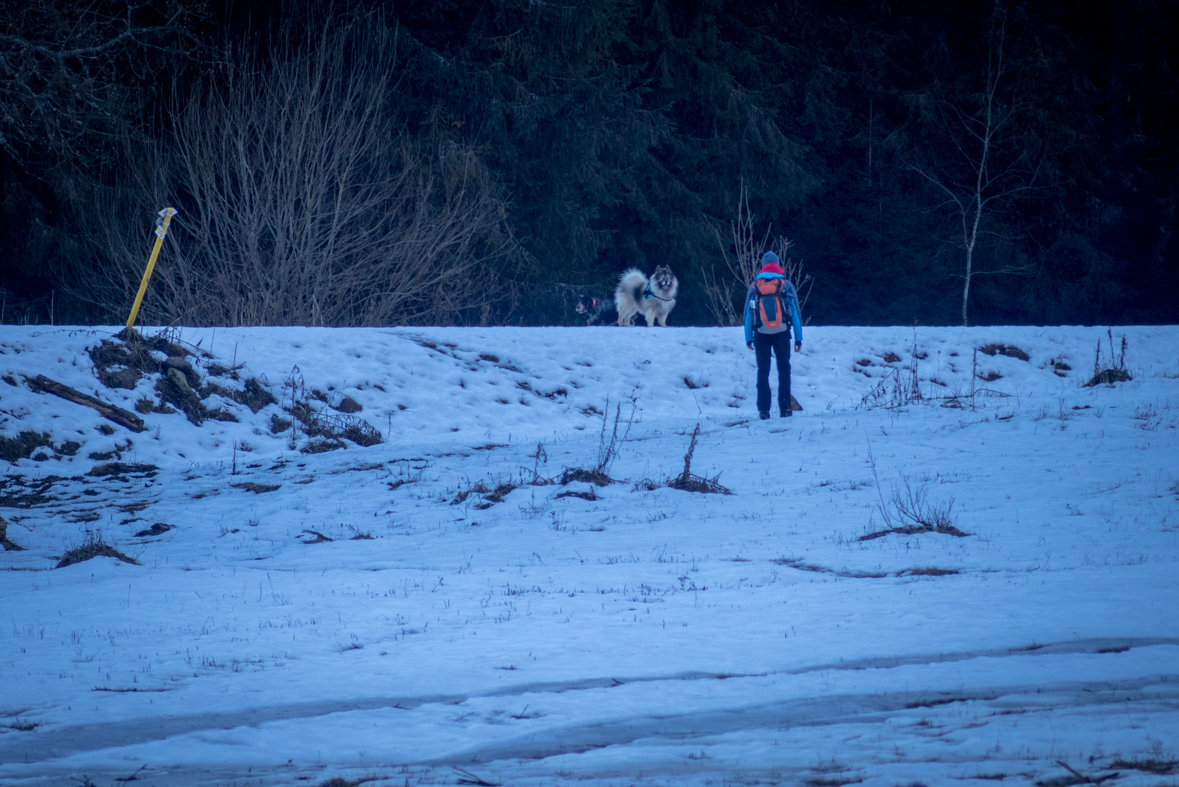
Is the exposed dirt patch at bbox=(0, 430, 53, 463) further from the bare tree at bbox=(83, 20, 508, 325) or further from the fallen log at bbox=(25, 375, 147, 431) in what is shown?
the bare tree at bbox=(83, 20, 508, 325)

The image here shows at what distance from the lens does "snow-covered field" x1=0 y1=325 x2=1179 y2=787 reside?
14.0 feet

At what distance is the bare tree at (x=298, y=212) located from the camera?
21.6m

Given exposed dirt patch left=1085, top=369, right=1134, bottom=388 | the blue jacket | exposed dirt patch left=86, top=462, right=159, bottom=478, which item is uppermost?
the blue jacket

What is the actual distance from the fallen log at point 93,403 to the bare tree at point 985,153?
2528cm

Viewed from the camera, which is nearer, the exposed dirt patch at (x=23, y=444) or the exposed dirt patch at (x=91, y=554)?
the exposed dirt patch at (x=91, y=554)

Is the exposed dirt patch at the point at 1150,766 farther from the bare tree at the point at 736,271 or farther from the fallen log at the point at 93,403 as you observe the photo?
the bare tree at the point at 736,271

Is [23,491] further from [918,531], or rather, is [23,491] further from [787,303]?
[918,531]

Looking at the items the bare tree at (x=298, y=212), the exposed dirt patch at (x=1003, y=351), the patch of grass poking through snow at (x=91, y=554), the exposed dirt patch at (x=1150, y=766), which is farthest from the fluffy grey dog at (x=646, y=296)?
the exposed dirt patch at (x=1150, y=766)

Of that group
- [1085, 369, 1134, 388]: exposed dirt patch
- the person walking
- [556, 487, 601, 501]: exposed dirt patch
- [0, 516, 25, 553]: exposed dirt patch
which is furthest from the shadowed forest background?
[556, 487, 601, 501]: exposed dirt patch

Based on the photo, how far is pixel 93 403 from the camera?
13133 millimetres

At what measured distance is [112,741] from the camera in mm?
4477

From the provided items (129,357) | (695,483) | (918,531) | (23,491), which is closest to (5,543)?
(23,491)

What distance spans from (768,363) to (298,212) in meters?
12.4

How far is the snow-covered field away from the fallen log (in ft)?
0.41
